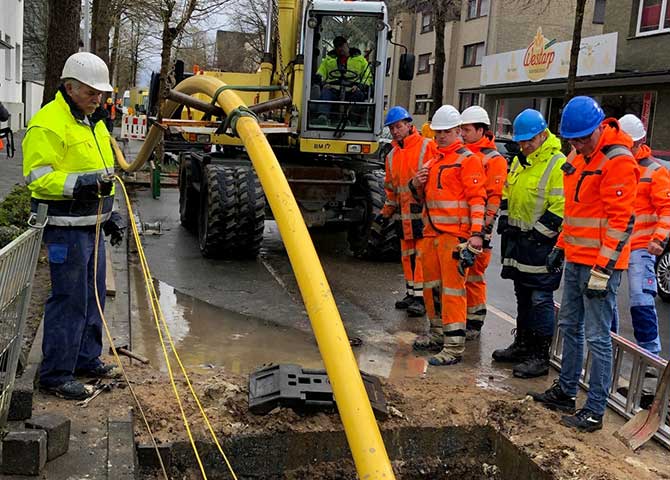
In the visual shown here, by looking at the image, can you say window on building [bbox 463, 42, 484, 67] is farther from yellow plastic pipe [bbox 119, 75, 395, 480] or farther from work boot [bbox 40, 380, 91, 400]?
yellow plastic pipe [bbox 119, 75, 395, 480]

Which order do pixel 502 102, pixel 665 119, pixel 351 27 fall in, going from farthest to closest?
pixel 502 102 < pixel 665 119 < pixel 351 27

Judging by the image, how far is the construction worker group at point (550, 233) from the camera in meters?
4.54

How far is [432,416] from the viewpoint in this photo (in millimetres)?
4727

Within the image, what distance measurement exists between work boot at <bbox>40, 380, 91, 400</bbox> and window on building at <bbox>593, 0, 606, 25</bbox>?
122 feet

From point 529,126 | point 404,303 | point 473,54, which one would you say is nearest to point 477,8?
point 473,54

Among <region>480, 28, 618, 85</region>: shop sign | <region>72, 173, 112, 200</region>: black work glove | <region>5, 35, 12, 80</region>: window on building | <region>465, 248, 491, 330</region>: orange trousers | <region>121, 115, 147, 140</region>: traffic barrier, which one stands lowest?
<region>465, 248, 491, 330</region>: orange trousers

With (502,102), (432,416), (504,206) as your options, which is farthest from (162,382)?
(502,102)

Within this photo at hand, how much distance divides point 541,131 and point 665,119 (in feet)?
58.2

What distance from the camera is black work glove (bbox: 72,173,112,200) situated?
4.32m

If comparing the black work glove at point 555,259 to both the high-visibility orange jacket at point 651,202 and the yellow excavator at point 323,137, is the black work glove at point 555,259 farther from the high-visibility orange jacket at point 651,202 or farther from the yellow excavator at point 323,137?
the yellow excavator at point 323,137

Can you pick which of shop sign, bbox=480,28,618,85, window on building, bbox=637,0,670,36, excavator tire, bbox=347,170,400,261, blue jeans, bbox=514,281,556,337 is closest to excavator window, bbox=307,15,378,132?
excavator tire, bbox=347,170,400,261

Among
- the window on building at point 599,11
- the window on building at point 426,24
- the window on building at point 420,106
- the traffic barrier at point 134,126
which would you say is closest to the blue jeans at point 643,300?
the traffic barrier at point 134,126

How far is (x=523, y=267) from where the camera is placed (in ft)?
18.8

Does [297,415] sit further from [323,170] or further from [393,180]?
[323,170]
